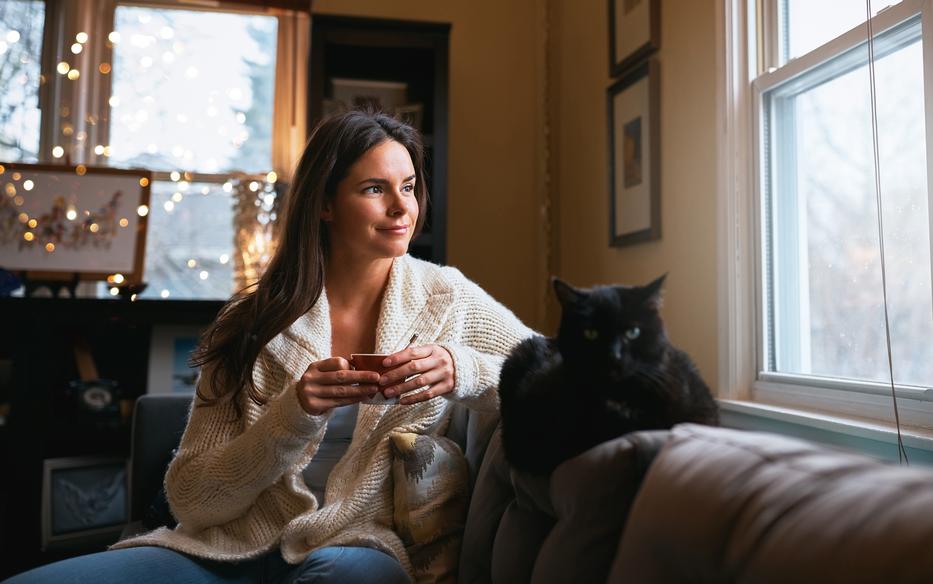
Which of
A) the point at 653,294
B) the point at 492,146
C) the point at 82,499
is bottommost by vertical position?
the point at 82,499

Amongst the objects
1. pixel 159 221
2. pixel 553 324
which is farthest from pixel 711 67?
pixel 159 221

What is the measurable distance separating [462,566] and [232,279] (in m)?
2.14

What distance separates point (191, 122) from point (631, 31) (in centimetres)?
183

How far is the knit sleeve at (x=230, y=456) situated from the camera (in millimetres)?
1264

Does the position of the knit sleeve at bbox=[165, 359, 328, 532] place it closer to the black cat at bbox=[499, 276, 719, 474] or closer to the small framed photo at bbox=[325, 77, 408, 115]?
the black cat at bbox=[499, 276, 719, 474]

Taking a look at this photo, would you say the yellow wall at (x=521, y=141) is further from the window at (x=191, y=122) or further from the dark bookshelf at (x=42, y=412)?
the dark bookshelf at (x=42, y=412)

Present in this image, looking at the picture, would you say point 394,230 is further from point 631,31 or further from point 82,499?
point 82,499

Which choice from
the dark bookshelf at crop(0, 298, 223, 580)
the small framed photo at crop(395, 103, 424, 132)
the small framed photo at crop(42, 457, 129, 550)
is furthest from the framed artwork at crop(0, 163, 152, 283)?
the small framed photo at crop(395, 103, 424, 132)

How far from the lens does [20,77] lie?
9.94 ft

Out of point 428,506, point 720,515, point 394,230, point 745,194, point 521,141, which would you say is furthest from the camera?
point 521,141

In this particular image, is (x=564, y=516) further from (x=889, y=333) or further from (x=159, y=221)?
(x=159, y=221)

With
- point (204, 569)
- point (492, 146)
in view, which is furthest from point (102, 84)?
point (204, 569)

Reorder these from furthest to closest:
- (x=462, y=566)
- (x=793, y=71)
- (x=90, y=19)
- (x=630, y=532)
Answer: (x=90, y=19) → (x=793, y=71) → (x=462, y=566) → (x=630, y=532)

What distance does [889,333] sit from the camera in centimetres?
136
